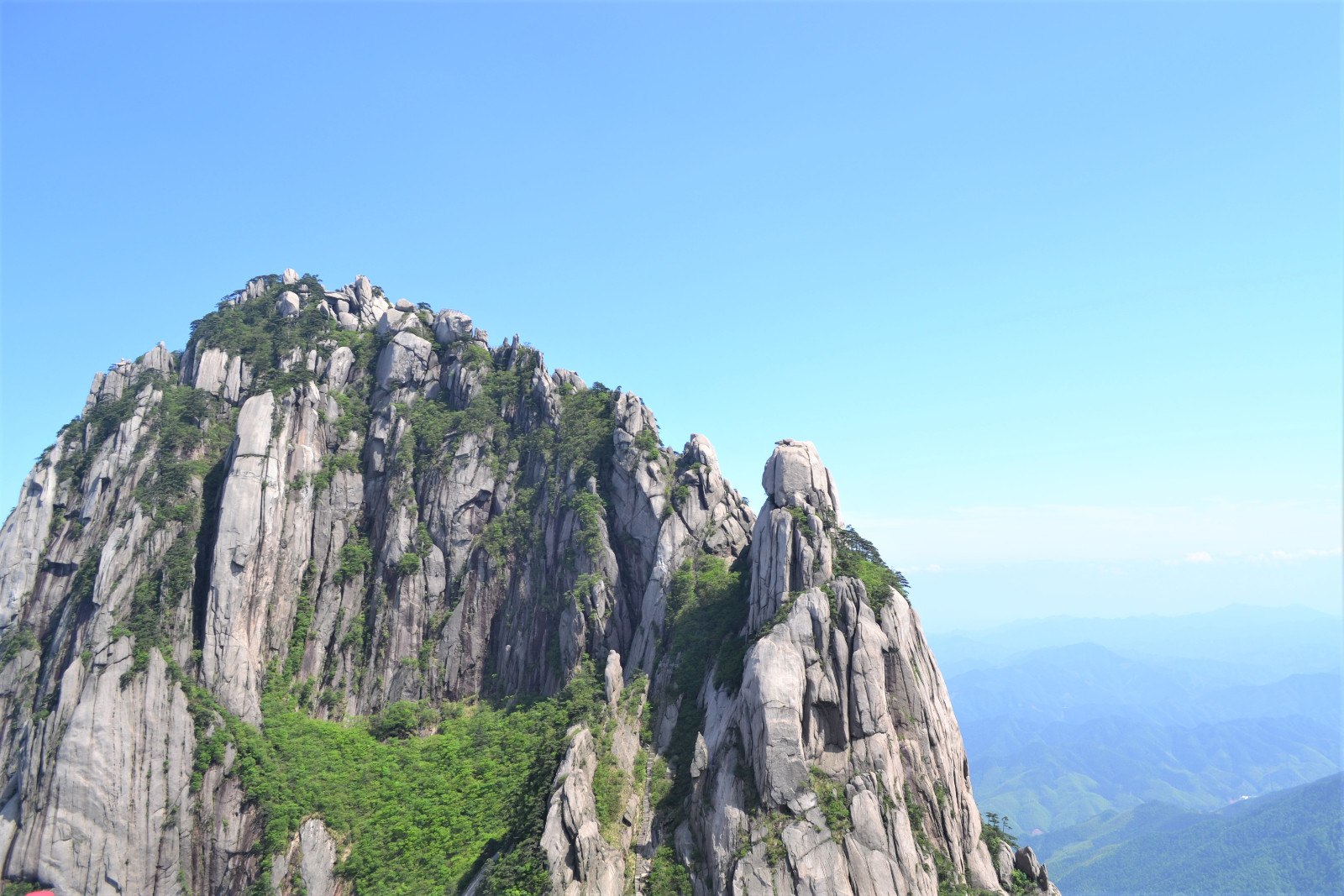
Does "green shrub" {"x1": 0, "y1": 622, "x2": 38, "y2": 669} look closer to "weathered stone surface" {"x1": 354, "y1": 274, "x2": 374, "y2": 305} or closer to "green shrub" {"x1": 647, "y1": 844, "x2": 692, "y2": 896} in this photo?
"weathered stone surface" {"x1": 354, "y1": 274, "x2": 374, "y2": 305}

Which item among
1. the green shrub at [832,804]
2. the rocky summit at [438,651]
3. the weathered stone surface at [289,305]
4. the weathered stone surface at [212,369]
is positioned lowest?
the green shrub at [832,804]

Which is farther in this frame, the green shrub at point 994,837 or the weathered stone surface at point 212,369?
the weathered stone surface at point 212,369

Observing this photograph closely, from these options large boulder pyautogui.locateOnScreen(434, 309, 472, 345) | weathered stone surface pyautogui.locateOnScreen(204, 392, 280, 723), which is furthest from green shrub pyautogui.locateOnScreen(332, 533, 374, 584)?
large boulder pyautogui.locateOnScreen(434, 309, 472, 345)

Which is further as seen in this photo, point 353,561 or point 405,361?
point 405,361

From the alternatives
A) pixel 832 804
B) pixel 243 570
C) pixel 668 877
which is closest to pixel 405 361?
pixel 243 570

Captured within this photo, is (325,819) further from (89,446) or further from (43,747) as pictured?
(89,446)

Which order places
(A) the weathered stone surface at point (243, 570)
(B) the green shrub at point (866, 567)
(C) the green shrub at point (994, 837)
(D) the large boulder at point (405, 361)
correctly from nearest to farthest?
(C) the green shrub at point (994, 837)
(B) the green shrub at point (866, 567)
(A) the weathered stone surface at point (243, 570)
(D) the large boulder at point (405, 361)

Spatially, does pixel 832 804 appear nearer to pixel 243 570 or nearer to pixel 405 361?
pixel 243 570

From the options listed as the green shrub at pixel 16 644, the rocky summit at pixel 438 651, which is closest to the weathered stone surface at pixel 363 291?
the rocky summit at pixel 438 651

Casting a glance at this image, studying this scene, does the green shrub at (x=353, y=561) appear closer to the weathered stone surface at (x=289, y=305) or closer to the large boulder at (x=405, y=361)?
the large boulder at (x=405, y=361)

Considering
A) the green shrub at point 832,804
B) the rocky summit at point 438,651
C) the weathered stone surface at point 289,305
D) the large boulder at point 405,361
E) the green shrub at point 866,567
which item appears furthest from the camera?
the weathered stone surface at point 289,305
